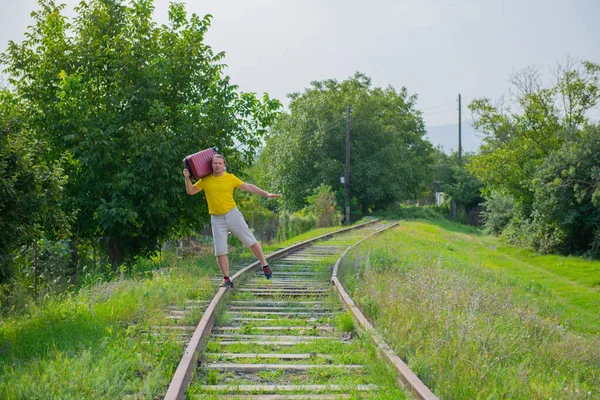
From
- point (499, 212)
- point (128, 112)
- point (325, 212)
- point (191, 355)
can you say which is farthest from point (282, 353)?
point (499, 212)

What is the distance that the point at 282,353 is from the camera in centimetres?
620

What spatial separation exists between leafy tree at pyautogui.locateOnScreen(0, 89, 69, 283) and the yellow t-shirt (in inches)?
77.8

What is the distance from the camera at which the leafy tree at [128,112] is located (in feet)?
50.1

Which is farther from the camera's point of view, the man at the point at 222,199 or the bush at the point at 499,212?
the bush at the point at 499,212

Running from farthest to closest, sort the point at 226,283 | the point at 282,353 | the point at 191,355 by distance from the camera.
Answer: the point at 226,283, the point at 282,353, the point at 191,355

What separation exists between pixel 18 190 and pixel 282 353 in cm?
406

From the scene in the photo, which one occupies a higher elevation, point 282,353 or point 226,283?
point 226,283

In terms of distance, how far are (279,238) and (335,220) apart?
5.51 metres

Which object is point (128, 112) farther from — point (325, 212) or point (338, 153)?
point (338, 153)

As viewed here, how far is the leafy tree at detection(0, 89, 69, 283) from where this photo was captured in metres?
7.58

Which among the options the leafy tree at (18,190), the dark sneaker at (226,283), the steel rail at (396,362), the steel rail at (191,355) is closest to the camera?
the steel rail at (396,362)

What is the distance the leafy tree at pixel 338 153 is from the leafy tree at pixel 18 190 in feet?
123

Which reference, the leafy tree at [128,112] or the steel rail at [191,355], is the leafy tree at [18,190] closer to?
the steel rail at [191,355]

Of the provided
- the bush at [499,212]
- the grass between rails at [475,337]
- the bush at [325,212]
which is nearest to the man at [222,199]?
the grass between rails at [475,337]
